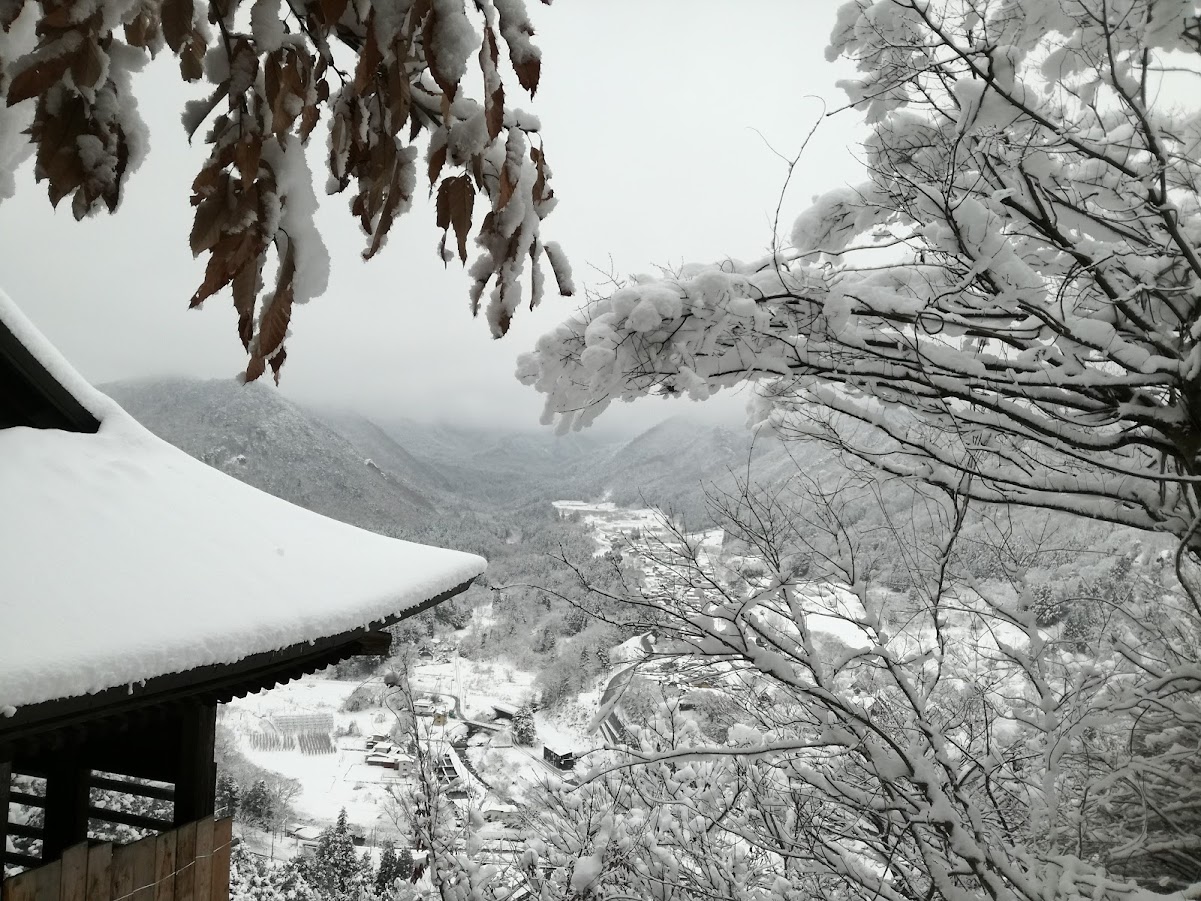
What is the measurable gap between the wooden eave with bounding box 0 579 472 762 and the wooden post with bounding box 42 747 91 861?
0.68 m

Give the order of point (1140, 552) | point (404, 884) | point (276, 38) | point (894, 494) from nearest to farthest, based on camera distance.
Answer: point (276, 38)
point (894, 494)
point (1140, 552)
point (404, 884)

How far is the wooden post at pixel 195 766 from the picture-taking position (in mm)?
2408

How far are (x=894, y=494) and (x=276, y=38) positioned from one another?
4.29 meters

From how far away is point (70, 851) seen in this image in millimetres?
1858

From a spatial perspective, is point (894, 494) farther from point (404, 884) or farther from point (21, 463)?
point (404, 884)

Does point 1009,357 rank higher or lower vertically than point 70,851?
higher

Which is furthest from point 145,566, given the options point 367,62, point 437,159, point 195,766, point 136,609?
point 367,62

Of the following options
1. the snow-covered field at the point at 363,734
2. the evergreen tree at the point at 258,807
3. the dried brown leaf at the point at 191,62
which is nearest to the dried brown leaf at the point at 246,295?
the dried brown leaf at the point at 191,62

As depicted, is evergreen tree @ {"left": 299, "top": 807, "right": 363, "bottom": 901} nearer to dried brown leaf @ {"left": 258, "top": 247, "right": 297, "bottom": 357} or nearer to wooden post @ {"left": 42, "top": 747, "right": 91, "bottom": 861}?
wooden post @ {"left": 42, "top": 747, "right": 91, "bottom": 861}

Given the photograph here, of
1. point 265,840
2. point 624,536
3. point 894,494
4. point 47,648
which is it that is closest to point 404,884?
point 265,840

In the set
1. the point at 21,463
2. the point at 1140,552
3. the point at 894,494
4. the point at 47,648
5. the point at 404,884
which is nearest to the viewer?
the point at 47,648

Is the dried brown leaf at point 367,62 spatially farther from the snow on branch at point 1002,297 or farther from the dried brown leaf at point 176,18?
the snow on branch at point 1002,297

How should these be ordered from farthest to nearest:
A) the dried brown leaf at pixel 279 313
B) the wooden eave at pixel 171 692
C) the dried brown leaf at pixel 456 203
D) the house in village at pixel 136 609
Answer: the house in village at pixel 136 609, the wooden eave at pixel 171 692, the dried brown leaf at pixel 456 203, the dried brown leaf at pixel 279 313

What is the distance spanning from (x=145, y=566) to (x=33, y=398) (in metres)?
1.34
